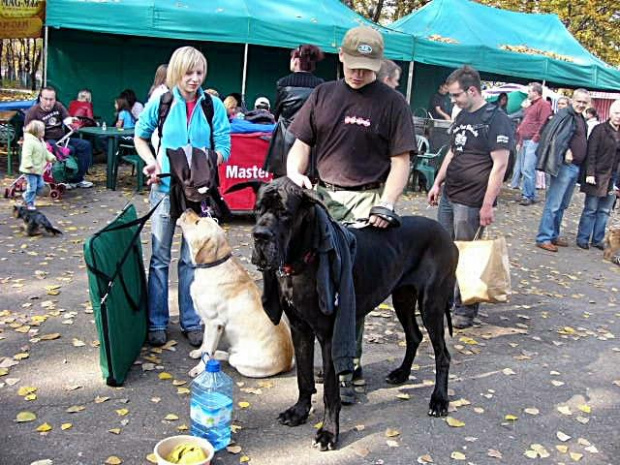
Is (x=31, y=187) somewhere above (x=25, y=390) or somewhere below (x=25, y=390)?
above

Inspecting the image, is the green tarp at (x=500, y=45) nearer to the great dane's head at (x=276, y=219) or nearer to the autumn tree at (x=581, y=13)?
the autumn tree at (x=581, y=13)

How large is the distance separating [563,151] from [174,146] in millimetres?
6167

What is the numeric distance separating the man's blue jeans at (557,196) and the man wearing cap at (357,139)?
5803 millimetres

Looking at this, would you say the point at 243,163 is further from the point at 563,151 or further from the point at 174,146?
the point at 563,151

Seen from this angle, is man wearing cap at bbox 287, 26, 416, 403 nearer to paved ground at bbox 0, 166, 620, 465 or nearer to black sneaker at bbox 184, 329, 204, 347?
paved ground at bbox 0, 166, 620, 465

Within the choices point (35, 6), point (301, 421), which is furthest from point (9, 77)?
point (301, 421)

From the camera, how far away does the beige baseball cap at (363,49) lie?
328 centimetres

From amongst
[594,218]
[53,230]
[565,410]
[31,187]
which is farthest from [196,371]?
[594,218]

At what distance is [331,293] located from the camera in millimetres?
2994

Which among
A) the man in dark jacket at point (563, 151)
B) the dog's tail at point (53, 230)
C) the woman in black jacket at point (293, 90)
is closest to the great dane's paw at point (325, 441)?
the woman in black jacket at point (293, 90)

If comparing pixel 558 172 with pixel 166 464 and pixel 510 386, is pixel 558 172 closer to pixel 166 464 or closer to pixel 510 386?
pixel 510 386

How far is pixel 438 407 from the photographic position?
12.4 feet

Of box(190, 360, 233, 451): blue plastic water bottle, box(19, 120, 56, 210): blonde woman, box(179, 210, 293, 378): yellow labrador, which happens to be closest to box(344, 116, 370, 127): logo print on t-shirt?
box(179, 210, 293, 378): yellow labrador

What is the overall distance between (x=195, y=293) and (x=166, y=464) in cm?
135
